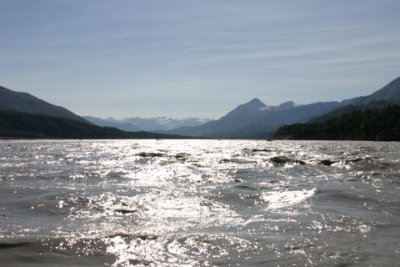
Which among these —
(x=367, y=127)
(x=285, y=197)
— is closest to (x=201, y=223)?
(x=285, y=197)

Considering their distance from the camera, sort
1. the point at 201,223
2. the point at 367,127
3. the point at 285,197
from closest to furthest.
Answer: the point at 201,223
the point at 285,197
the point at 367,127

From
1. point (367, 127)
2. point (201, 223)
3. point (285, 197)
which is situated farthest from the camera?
point (367, 127)

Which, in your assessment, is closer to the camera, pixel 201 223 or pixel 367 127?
pixel 201 223

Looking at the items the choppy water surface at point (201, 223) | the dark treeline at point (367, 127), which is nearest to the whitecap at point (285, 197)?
the choppy water surface at point (201, 223)

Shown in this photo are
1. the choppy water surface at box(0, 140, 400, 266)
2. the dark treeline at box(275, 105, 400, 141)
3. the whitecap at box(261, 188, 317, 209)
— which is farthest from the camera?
the dark treeline at box(275, 105, 400, 141)

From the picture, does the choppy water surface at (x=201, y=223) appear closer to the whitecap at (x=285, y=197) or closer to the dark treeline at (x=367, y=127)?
the whitecap at (x=285, y=197)

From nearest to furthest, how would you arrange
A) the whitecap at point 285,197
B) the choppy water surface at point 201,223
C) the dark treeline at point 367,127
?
the choppy water surface at point 201,223 < the whitecap at point 285,197 < the dark treeline at point 367,127

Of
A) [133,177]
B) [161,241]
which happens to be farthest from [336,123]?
[161,241]

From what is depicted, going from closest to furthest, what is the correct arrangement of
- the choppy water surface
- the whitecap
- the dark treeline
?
the choppy water surface, the whitecap, the dark treeline

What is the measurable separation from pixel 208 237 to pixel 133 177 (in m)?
14.5

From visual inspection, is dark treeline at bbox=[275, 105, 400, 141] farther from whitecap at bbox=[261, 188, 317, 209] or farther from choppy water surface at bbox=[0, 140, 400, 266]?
whitecap at bbox=[261, 188, 317, 209]

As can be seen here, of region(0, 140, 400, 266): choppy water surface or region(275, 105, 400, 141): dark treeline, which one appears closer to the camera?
region(0, 140, 400, 266): choppy water surface

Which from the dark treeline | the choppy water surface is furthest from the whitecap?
the dark treeline

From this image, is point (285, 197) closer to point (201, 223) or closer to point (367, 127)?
point (201, 223)
